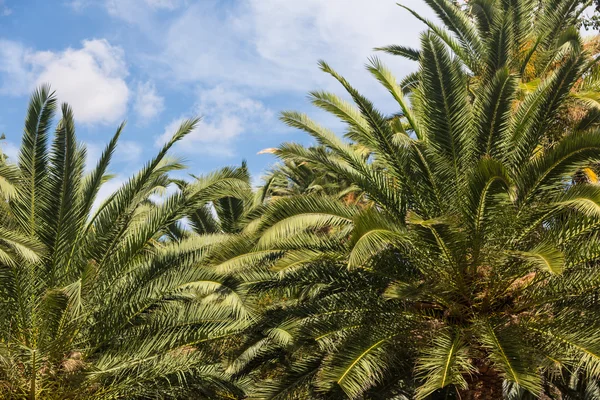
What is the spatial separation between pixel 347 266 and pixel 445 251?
1.25m

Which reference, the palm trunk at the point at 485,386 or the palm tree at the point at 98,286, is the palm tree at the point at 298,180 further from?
the palm trunk at the point at 485,386

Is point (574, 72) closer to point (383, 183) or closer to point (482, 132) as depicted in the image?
point (482, 132)

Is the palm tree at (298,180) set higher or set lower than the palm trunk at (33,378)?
higher

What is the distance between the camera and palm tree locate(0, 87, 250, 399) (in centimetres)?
963

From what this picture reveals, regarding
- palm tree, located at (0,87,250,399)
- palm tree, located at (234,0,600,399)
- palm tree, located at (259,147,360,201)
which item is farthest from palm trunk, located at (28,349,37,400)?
palm tree, located at (259,147,360,201)

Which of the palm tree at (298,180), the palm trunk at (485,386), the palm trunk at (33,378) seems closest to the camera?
the palm trunk at (33,378)

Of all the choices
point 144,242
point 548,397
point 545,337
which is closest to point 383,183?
point 545,337

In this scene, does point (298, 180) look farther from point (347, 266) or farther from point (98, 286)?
point (347, 266)

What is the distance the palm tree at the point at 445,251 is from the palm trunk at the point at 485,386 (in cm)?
3

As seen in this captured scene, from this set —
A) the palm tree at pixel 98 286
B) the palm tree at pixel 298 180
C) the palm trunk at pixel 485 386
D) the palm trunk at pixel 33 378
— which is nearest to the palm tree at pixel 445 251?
the palm trunk at pixel 485 386

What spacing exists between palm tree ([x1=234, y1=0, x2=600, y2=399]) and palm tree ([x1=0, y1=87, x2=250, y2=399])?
3.87ft

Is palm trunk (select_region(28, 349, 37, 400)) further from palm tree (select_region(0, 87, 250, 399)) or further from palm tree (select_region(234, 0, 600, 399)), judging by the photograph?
palm tree (select_region(234, 0, 600, 399))

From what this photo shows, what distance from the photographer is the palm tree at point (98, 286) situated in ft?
31.6

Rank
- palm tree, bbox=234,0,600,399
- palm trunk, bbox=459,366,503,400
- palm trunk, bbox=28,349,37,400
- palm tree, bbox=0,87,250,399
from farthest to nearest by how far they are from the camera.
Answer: palm tree, bbox=0,87,250,399 < palm trunk, bbox=459,366,503,400 < palm trunk, bbox=28,349,37,400 < palm tree, bbox=234,0,600,399
